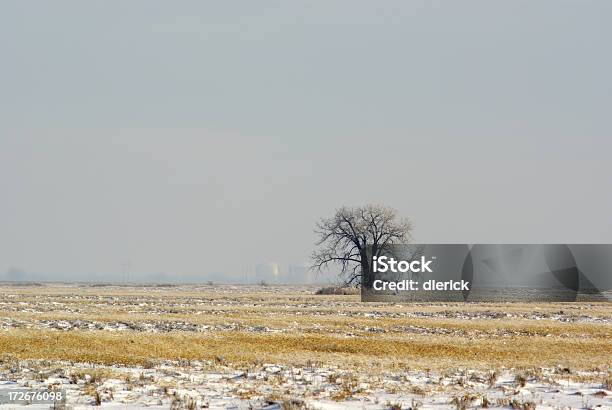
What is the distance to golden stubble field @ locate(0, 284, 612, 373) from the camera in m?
20.7

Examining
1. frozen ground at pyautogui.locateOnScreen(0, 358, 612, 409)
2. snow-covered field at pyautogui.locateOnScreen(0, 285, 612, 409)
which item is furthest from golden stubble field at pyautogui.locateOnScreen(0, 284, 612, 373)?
frozen ground at pyautogui.locateOnScreen(0, 358, 612, 409)

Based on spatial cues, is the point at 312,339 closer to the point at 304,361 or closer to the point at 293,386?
the point at 304,361

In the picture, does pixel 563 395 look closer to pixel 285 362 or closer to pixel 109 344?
pixel 285 362

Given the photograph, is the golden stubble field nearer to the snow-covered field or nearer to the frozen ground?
the snow-covered field

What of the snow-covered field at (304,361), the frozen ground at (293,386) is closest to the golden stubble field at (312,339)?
the snow-covered field at (304,361)

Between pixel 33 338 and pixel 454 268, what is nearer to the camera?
pixel 33 338

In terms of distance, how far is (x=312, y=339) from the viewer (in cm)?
2683

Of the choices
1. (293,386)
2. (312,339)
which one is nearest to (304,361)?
(293,386)

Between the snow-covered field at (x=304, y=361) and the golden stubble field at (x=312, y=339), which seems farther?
the golden stubble field at (x=312, y=339)

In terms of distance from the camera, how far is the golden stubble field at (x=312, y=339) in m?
20.7

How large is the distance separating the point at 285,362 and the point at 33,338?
9120 millimetres

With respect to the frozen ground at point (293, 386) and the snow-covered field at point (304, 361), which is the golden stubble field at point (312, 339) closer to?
Answer: the snow-covered field at point (304, 361)

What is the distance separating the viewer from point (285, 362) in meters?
19.9

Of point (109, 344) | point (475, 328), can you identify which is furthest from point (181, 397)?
point (475, 328)
